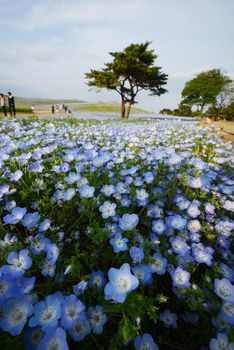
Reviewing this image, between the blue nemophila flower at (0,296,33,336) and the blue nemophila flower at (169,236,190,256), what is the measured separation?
2.86 feet

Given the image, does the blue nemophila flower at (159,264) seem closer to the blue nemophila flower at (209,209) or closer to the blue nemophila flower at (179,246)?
the blue nemophila flower at (179,246)

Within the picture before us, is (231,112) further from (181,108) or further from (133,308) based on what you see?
(133,308)

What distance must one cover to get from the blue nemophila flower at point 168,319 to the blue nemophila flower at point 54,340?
1.74 feet

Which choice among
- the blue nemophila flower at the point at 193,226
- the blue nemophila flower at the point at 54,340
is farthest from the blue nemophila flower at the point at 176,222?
the blue nemophila flower at the point at 54,340

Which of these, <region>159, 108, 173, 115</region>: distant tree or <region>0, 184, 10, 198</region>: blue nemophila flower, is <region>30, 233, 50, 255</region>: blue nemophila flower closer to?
<region>0, 184, 10, 198</region>: blue nemophila flower

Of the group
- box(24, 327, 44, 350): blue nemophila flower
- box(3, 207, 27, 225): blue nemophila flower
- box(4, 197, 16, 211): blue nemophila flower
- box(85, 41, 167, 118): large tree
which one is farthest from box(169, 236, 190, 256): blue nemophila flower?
box(85, 41, 167, 118): large tree

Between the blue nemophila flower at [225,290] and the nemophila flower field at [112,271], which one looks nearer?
the nemophila flower field at [112,271]

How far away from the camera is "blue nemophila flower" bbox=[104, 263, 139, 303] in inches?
31.2

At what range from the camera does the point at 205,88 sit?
44781 millimetres

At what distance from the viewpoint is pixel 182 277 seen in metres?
1.11

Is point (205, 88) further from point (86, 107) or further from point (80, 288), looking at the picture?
point (80, 288)

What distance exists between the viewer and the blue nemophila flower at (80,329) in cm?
82

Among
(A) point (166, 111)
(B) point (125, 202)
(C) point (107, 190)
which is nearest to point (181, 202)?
(B) point (125, 202)

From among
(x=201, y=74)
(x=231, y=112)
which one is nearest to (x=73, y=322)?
(x=231, y=112)
